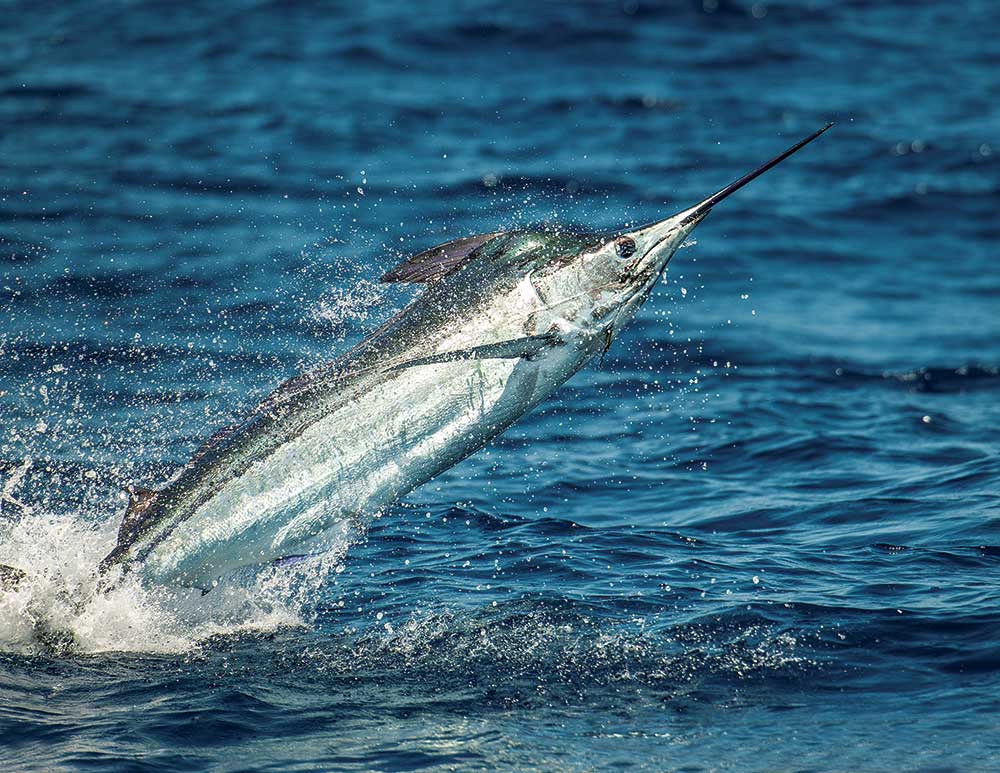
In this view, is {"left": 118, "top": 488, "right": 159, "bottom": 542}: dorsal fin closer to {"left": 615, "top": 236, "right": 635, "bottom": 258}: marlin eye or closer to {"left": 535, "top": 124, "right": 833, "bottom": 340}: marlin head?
{"left": 535, "top": 124, "right": 833, "bottom": 340}: marlin head

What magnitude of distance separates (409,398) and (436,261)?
0.51 meters

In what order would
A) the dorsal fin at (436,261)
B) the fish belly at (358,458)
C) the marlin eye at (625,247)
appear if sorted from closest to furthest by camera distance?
the marlin eye at (625,247)
the fish belly at (358,458)
the dorsal fin at (436,261)

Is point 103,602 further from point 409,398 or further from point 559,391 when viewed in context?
point 559,391

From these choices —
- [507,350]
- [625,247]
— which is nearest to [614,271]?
[625,247]

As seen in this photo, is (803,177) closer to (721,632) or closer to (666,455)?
(666,455)

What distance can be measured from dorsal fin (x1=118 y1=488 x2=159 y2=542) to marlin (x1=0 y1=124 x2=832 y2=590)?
0.02 metres

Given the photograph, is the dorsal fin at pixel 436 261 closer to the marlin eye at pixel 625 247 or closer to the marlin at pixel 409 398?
the marlin at pixel 409 398

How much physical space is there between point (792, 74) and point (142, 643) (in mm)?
13766

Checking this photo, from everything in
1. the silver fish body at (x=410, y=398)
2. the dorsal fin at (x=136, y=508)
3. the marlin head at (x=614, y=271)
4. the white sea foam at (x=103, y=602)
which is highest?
the marlin head at (x=614, y=271)

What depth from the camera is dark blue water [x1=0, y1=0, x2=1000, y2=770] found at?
530cm

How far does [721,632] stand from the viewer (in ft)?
19.5

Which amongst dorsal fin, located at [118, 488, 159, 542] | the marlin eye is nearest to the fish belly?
A: dorsal fin, located at [118, 488, 159, 542]

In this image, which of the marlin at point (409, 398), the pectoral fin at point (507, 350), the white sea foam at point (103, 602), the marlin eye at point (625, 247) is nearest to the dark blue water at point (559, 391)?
the white sea foam at point (103, 602)

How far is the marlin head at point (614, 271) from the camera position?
4801mm
